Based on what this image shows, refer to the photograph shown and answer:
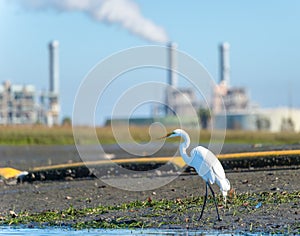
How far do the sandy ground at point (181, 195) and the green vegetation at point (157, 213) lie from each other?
6 cm

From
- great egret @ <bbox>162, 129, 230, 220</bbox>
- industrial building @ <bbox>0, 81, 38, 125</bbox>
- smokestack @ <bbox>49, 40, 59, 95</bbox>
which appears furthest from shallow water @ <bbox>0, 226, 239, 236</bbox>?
industrial building @ <bbox>0, 81, 38, 125</bbox>

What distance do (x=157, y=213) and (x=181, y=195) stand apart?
102 inches

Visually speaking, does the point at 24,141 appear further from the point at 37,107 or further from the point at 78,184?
the point at 37,107

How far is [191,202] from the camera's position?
1719cm

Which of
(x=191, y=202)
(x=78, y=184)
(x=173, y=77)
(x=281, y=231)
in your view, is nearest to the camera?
(x=281, y=231)

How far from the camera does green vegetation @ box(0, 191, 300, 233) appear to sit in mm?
15375

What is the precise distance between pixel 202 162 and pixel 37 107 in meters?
121

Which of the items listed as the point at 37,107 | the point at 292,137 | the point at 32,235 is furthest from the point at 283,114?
the point at 32,235

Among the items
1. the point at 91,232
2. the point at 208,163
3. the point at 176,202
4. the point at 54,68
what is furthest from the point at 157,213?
the point at 54,68

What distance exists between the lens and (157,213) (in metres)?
16.2

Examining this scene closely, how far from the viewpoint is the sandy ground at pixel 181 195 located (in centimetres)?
1495

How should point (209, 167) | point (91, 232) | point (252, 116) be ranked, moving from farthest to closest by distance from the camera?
point (252, 116) < point (209, 167) < point (91, 232)

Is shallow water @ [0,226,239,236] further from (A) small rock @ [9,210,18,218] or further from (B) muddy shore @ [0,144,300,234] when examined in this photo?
(A) small rock @ [9,210,18,218]

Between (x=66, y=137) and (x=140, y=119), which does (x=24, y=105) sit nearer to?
(x=140, y=119)
